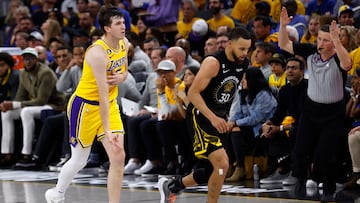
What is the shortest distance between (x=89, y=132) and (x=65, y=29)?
32.3 ft

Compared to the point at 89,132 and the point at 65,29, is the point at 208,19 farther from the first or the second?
the point at 89,132

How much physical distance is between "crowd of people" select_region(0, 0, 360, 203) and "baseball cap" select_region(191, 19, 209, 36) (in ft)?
0.06

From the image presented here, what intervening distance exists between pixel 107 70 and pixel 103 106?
1.54ft

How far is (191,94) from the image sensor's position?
8812mm

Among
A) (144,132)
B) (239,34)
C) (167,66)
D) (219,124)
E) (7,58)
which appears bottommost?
(144,132)

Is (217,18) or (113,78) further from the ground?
(217,18)

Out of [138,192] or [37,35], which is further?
[37,35]

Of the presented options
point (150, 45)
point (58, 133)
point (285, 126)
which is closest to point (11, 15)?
point (58, 133)

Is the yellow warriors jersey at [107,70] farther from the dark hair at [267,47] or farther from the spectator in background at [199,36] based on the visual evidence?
the spectator in background at [199,36]

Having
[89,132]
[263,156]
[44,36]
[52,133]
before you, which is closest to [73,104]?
[89,132]

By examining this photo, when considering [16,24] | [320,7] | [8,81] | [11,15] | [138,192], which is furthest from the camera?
[11,15]

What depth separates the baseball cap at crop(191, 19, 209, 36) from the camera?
582 inches

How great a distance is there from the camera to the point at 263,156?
12211 mm

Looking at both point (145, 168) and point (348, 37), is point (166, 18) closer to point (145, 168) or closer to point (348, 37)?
point (145, 168)
